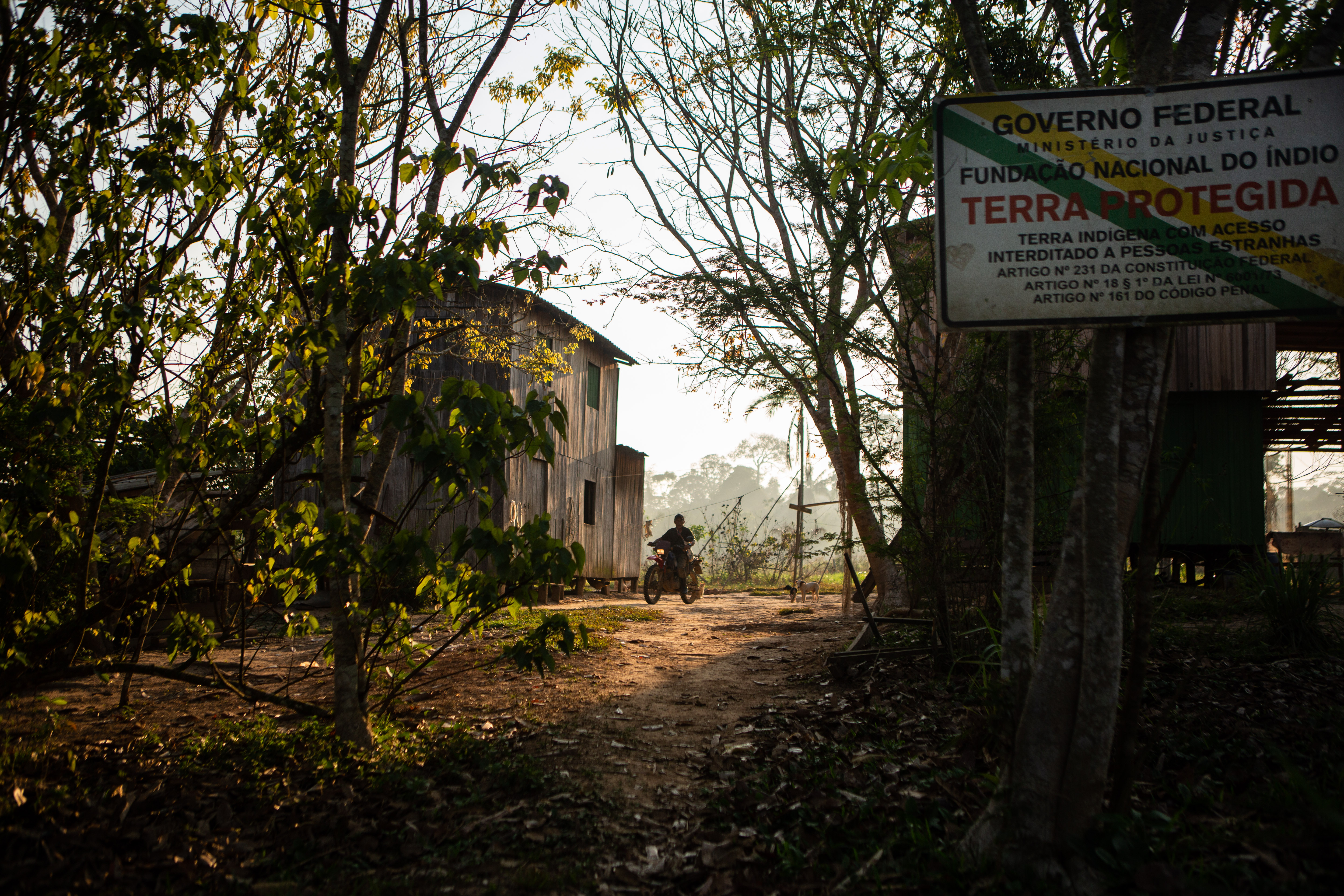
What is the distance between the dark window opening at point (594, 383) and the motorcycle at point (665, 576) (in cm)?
371

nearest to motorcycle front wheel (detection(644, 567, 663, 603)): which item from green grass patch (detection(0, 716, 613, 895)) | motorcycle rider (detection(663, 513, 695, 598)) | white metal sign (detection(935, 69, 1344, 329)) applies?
motorcycle rider (detection(663, 513, 695, 598))

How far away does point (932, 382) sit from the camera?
610cm

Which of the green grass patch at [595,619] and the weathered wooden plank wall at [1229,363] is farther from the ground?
the weathered wooden plank wall at [1229,363]

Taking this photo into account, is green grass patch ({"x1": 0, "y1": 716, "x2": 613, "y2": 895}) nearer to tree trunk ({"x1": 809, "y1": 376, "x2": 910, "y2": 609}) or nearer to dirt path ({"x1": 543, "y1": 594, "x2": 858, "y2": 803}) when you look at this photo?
dirt path ({"x1": 543, "y1": 594, "x2": 858, "y2": 803})

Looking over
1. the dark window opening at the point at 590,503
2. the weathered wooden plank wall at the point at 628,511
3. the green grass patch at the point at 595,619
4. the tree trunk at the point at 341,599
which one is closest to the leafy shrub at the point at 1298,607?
the green grass patch at the point at 595,619

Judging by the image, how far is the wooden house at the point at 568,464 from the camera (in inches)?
514

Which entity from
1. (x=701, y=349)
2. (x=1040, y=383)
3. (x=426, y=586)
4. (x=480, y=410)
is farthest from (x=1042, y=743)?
(x=701, y=349)

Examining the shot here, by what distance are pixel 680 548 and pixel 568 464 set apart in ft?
10.2

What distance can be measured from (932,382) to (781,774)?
3352mm

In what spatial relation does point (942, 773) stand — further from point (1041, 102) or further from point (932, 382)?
point (932, 382)

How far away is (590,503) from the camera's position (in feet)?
62.5

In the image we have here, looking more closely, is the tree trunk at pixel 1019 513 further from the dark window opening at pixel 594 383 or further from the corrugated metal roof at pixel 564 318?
the dark window opening at pixel 594 383

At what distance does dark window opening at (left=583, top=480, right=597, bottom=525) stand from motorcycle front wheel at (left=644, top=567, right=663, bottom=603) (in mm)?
2581

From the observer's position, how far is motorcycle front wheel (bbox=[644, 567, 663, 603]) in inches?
641
